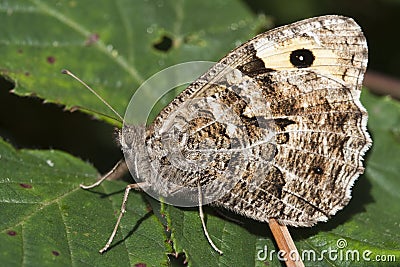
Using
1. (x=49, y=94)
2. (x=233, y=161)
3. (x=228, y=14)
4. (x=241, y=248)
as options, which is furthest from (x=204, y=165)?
(x=228, y=14)

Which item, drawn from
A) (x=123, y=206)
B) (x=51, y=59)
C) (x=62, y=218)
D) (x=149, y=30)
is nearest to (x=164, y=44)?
(x=149, y=30)

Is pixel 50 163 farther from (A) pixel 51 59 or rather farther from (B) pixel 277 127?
(B) pixel 277 127

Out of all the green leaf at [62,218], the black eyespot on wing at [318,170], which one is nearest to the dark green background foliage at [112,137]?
the green leaf at [62,218]

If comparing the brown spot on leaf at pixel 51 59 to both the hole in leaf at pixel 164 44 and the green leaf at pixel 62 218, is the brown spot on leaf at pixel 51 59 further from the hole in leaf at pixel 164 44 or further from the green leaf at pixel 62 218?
the green leaf at pixel 62 218

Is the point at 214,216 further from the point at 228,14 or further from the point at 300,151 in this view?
the point at 228,14

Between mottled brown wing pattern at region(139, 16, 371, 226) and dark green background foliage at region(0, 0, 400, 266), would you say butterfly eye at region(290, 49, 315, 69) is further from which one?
dark green background foliage at region(0, 0, 400, 266)

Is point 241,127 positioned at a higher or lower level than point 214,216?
higher
